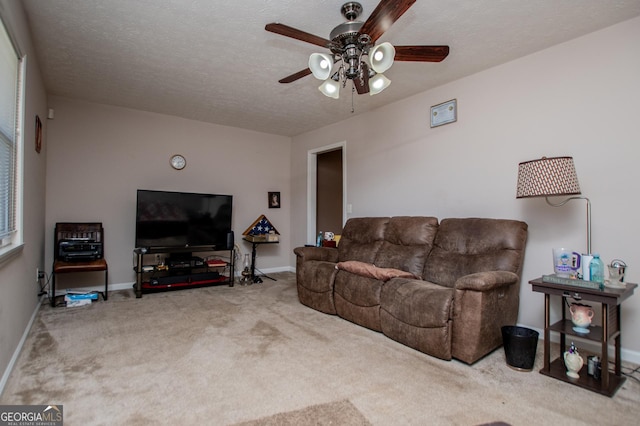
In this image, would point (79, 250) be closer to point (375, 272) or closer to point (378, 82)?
point (375, 272)

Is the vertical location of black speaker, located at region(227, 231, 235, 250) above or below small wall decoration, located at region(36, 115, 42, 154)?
below

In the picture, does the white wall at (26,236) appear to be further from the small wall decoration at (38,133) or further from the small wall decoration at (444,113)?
the small wall decoration at (444,113)

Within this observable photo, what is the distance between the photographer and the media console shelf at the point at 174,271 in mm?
4207

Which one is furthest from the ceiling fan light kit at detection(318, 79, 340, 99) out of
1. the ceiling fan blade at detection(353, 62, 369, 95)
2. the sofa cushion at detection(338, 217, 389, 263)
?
the sofa cushion at detection(338, 217, 389, 263)

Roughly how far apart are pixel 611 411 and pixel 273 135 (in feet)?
17.6

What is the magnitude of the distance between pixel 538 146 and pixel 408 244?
1436 millimetres

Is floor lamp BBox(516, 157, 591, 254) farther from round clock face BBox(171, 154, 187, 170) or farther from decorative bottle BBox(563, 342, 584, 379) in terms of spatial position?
round clock face BBox(171, 154, 187, 170)

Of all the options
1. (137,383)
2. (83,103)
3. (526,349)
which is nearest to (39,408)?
(137,383)

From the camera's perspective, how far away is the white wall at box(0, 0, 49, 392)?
79.5 inches

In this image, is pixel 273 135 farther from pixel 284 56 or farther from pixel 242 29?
pixel 242 29

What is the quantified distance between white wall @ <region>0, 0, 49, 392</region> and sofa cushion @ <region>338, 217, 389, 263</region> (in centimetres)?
290

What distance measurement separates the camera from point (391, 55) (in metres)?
1.92

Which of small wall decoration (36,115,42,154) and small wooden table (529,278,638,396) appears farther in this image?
small wall decoration (36,115,42,154)

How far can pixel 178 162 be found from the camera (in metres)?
4.91
